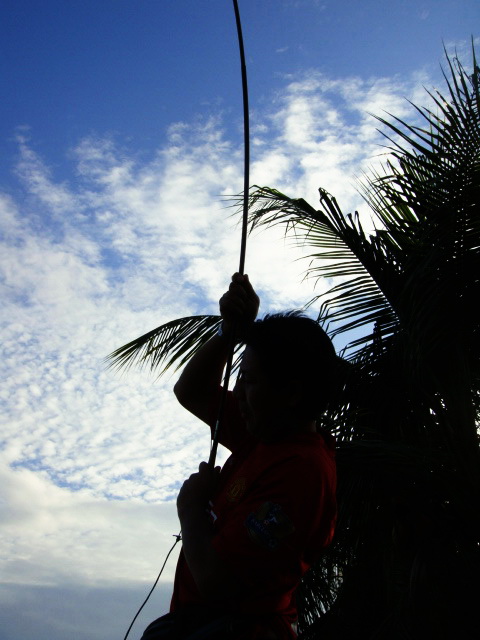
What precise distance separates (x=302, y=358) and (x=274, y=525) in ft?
1.51

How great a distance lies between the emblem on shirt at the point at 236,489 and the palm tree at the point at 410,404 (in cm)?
218

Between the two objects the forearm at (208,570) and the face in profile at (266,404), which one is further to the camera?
the face in profile at (266,404)

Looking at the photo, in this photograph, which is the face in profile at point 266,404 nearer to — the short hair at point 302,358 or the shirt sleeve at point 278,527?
the short hair at point 302,358

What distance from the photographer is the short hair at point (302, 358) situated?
64.2 inches

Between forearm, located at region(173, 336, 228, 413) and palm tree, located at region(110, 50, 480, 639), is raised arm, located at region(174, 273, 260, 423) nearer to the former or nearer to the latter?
forearm, located at region(173, 336, 228, 413)

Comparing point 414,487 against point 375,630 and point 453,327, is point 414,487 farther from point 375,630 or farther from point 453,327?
point 453,327

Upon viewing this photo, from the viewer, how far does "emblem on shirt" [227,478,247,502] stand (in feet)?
4.96

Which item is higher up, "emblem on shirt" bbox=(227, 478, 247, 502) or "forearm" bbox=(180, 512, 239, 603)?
"emblem on shirt" bbox=(227, 478, 247, 502)

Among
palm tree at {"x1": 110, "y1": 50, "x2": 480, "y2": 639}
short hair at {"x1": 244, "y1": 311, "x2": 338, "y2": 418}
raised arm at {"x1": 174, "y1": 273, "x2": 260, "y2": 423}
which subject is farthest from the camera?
palm tree at {"x1": 110, "y1": 50, "x2": 480, "y2": 639}

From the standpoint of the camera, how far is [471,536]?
3.58 meters

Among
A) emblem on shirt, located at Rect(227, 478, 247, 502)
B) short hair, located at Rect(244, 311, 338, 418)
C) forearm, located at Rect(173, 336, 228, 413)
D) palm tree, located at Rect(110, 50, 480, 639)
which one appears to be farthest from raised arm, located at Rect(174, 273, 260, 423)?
palm tree, located at Rect(110, 50, 480, 639)

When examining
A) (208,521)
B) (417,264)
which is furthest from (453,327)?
(208,521)

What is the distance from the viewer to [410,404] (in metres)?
4.43

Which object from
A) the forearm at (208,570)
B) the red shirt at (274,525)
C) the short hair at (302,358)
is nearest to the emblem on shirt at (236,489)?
the red shirt at (274,525)
